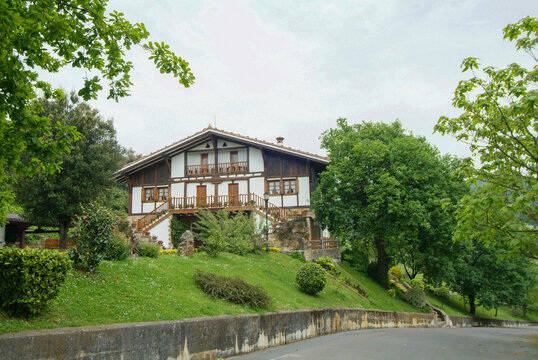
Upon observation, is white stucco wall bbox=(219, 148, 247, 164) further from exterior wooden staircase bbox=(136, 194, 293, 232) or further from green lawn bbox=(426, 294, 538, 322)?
green lawn bbox=(426, 294, 538, 322)

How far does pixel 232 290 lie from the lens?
41.8 ft

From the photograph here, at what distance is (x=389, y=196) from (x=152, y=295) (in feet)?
59.4

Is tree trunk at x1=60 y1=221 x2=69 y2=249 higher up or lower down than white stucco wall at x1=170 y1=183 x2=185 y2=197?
lower down

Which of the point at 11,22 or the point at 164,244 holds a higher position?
the point at 11,22

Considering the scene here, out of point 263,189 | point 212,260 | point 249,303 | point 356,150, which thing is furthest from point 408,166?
point 249,303

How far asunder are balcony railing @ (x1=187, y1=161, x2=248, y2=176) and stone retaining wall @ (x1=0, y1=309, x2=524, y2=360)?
64.0 ft

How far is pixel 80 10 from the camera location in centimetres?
724

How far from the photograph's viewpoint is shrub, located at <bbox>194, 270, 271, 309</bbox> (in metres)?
12.5

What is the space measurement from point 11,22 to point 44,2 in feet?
3.15

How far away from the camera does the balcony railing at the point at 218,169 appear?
1313 inches

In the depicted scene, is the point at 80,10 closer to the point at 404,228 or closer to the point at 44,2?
the point at 44,2

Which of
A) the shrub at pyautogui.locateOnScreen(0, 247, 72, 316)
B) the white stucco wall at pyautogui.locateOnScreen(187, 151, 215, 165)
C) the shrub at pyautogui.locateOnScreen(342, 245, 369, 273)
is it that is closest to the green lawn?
the shrub at pyautogui.locateOnScreen(342, 245, 369, 273)

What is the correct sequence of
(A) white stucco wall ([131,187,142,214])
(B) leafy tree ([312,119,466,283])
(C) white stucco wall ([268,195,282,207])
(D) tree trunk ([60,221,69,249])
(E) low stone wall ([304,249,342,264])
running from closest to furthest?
(B) leafy tree ([312,119,466,283]) < (E) low stone wall ([304,249,342,264]) < (D) tree trunk ([60,221,69,249]) < (C) white stucco wall ([268,195,282,207]) < (A) white stucco wall ([131,187,142,214])

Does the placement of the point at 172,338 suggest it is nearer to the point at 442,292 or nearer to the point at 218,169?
the point at 218,169
